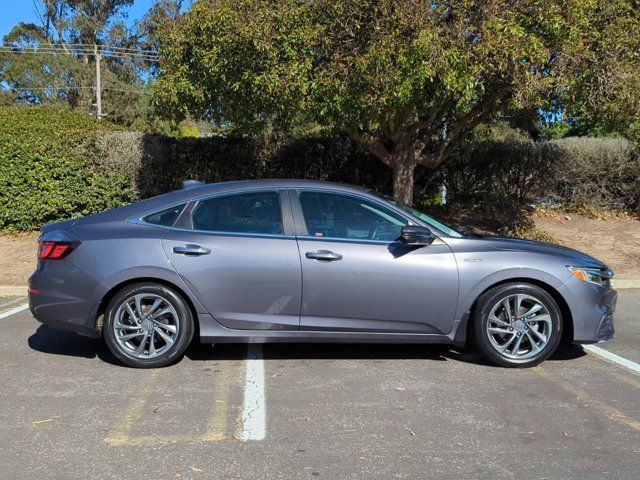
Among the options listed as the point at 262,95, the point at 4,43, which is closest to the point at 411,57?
the point at 262,95

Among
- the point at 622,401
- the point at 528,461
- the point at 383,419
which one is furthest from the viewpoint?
the point at 622,401

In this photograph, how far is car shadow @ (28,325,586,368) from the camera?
5359 mm

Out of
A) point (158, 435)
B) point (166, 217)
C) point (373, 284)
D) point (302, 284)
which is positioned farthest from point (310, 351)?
point (158, 435)

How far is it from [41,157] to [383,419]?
31.1 ft

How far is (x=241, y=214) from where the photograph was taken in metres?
5.07

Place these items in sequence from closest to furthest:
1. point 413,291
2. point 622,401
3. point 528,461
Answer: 1. point 528,461
2. point 622,401
3. point 413,291

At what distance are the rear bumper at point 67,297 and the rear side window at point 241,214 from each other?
1002 millimetres

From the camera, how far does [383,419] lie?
4020 mm

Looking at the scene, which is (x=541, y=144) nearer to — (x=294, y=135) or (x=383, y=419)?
(x=294, y=135)

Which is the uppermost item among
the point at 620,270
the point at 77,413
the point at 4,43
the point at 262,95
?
→ the point at 4,43

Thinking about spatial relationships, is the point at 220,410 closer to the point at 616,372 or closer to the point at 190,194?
the point at 190,194

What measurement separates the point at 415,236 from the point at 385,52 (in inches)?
125

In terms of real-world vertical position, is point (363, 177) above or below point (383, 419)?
above

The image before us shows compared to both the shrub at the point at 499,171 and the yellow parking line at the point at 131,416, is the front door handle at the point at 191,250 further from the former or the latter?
the shrub at the point at 499,171
